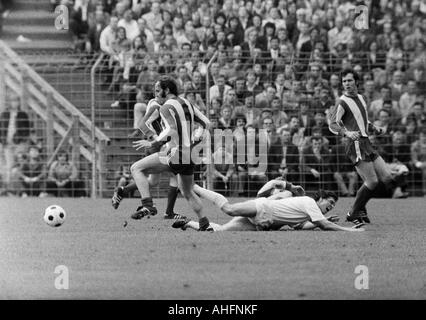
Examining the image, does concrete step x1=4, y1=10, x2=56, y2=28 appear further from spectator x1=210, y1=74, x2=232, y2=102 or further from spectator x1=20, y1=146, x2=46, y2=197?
spectator x1=210, y1=74, x2=232, y2=102

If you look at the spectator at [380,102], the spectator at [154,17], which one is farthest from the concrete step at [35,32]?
the spectator at [380,102]

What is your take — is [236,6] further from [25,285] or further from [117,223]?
[25,285]

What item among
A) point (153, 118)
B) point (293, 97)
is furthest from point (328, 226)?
point (293, 97)

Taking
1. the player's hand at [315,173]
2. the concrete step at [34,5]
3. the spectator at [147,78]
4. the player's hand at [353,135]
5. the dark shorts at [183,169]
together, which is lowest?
the player's hand at [315,173]

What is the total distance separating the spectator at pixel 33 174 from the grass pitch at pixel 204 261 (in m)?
7.91

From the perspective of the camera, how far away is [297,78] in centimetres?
2433

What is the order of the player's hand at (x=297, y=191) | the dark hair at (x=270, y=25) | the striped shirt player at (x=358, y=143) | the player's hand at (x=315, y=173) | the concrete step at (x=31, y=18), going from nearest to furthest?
the player's hand at (x=297, y=191) < the striped shirt player at (x=358, y=143) < the player's hand at (x=315, y=173) < the dark hair at (x=270, y=25) < the concrete step at (x=31, y=18)

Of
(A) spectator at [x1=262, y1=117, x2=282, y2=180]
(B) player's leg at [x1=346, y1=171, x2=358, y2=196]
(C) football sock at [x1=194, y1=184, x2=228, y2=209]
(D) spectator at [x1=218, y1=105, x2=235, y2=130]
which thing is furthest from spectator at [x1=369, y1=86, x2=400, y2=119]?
(C) football sock at [x1=194, y1=184, x2=228, y2=209]

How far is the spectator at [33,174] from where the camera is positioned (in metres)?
24.9

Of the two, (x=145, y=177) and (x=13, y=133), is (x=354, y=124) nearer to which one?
(x=145, y=177)

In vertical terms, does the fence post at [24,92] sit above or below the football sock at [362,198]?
above

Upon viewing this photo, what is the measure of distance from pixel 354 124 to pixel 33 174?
34.1ft

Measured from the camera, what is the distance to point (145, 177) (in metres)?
17.1

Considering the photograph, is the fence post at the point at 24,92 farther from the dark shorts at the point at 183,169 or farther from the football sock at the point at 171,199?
the dark shorts at the point at 183,169
